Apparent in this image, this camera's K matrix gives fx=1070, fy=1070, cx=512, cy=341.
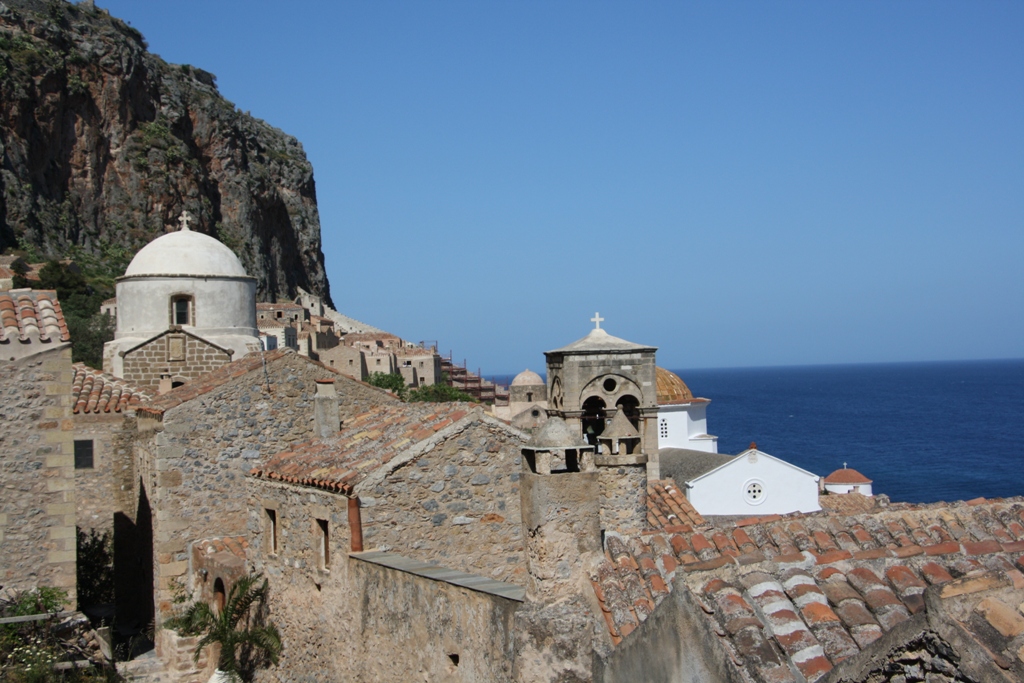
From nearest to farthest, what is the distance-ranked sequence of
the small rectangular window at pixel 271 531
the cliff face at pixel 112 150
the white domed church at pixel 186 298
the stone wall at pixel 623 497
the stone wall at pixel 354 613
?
the stone wall at pixel 623 497
the stone wall at pixel 354 613
the small rectangular window at pixel 271 531
the white domed church at pixel 186 298
the cliff face at pixel 112 150

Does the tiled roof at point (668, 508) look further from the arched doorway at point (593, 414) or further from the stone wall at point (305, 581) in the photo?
the stone wall at point (305, 581)

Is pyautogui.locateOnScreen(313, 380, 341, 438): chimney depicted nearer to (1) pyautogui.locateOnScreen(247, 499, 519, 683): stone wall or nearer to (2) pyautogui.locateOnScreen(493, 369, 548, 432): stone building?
(1) pyautogui.locateOnScreen(247, 499, 519, 683): stone wall

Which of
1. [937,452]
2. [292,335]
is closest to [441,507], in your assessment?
[292,335]

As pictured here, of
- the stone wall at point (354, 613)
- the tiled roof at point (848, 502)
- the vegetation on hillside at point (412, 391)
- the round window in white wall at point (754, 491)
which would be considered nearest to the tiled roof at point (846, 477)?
the tiled roof at point (848, 502)

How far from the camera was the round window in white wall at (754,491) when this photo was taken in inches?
1255

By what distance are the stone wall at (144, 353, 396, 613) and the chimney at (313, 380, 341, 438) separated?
205 millimetres

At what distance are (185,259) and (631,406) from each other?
553 inches

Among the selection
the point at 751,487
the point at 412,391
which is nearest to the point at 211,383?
the point at 751,487

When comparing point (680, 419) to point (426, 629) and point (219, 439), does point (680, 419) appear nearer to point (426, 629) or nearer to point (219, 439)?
point (219, 439)

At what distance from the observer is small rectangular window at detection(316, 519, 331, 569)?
480 inches

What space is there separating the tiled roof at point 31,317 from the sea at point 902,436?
2101 inches

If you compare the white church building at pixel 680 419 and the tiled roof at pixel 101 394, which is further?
the white church building at pixel 680 419

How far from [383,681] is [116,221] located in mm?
87712

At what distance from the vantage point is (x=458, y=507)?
12359mm
